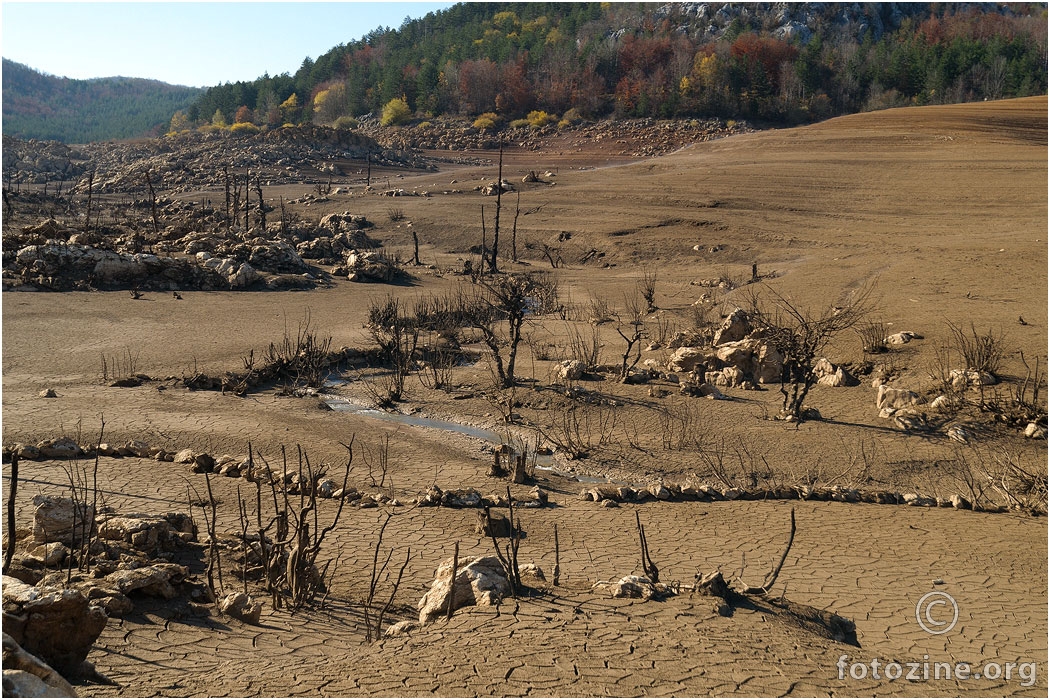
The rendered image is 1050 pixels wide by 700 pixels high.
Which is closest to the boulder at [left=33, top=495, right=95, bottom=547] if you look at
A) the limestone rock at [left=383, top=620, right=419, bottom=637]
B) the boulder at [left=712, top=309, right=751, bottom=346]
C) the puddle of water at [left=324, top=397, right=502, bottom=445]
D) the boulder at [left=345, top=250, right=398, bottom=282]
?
the limestone rock at [left=383, top=620, right=419, bottom=637]

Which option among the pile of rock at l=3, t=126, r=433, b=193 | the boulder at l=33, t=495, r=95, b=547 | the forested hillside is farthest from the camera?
the forested hillside

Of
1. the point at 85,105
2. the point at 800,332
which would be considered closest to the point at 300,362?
the point at 800,332

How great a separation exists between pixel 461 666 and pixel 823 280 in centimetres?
1890

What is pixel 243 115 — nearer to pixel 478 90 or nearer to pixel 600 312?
pixel 478 90

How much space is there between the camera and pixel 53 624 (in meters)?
4.88

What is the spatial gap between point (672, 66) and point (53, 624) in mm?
81562

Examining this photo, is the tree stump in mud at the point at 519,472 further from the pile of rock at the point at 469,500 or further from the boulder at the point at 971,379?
the boulder at the point at 971,379

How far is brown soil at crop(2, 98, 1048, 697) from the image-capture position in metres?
5.34

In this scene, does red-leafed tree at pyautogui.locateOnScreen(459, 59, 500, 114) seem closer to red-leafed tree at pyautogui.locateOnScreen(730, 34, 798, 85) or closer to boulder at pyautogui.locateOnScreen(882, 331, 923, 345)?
red-leafed tree at pyautogui.locateOnScreen(730, 34, 798, 85)

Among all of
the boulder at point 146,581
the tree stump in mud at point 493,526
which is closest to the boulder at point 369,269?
the tree stump in mud at point 493,526

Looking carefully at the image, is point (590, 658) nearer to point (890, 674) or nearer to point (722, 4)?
point (890, 674)

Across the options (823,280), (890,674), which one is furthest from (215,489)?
(823,280)

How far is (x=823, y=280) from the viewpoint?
21.9m

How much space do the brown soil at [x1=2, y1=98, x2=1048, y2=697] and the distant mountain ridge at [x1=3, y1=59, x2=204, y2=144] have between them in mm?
95024
